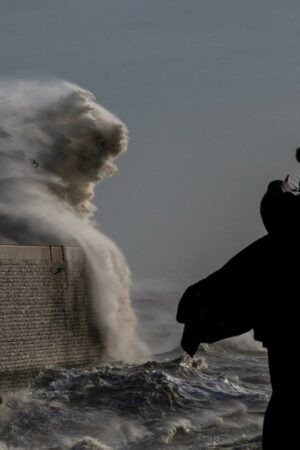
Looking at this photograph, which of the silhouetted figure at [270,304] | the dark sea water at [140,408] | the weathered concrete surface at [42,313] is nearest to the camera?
the silhouetted figure at [270,304]

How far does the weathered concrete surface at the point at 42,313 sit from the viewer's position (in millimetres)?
24609

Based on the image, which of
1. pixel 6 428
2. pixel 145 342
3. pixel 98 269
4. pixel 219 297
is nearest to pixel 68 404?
pixel 6 428

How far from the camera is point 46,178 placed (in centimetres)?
3438

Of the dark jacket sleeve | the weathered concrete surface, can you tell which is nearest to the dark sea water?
the weathered concrete surface

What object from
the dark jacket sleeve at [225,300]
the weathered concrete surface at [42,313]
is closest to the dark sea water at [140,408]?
the weathered concrete surface at [42,313]

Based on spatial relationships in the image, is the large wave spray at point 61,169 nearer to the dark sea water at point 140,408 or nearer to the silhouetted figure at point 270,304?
the dark sea water at point 140,408

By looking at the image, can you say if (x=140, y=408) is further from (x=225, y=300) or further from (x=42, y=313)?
(x=225, y=300)

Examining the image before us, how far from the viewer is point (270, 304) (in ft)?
8.50

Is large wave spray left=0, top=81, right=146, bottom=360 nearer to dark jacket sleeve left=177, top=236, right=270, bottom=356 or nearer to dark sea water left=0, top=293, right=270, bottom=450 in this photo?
dark sea water left=0, top=293, right=270, bottom=450

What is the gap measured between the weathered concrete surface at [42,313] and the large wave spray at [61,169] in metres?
3.17

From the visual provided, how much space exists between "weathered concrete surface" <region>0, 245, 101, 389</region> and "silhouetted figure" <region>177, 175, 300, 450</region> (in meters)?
21.7

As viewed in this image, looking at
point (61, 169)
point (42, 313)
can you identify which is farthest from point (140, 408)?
point (61, 169)

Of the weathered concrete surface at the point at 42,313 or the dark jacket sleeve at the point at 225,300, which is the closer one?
the dark jacket sleeve at the point at 225,300

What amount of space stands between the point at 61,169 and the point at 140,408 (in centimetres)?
1254
